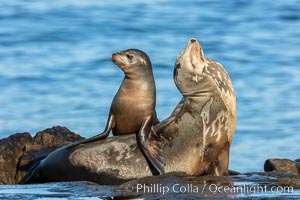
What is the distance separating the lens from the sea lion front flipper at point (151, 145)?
11195 mm

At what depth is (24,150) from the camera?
12.5m

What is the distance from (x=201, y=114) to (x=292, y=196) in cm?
153

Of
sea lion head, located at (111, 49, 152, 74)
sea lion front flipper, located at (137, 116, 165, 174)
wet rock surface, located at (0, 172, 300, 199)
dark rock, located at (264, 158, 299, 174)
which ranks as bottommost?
wet rock surface, located at (0, 172, 300, 199)

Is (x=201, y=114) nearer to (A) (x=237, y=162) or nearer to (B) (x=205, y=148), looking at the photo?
(B) (x=205, y=148)

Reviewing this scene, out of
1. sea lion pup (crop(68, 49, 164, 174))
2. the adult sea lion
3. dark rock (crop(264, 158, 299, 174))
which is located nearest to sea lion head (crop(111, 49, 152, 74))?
sea lion pup (crop(68, 49, 164, 174))

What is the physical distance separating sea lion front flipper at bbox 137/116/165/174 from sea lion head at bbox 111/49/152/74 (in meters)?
0.49

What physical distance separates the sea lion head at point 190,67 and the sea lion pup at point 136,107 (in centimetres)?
27

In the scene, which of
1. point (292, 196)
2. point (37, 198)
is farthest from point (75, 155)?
point (292, 196)

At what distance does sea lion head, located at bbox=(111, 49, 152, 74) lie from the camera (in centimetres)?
1170

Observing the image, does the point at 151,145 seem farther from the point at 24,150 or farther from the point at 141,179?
the point at 24,150

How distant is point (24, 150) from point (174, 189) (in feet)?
7.77

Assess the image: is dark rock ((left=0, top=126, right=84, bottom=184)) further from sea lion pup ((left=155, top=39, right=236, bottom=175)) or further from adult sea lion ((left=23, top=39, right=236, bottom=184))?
sea lion pup ((left=155, top=39, right=236, bottom=175))

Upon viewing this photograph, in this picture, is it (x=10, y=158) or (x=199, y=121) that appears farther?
(x=10, y=158)

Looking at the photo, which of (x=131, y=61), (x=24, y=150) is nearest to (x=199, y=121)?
(x=131, y=61)
